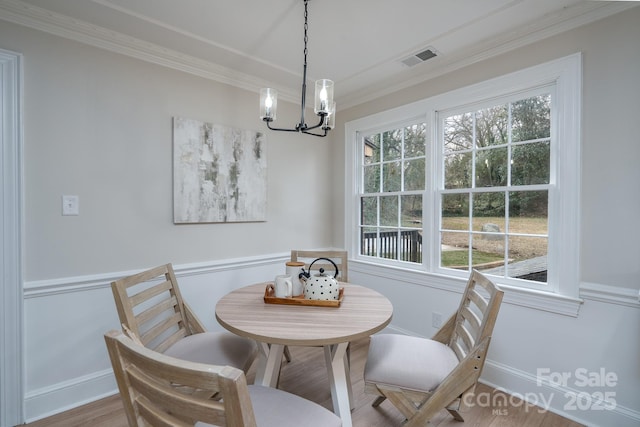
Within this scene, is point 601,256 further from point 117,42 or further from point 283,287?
point 117,42

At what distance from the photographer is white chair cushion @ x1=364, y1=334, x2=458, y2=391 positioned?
4.76ft

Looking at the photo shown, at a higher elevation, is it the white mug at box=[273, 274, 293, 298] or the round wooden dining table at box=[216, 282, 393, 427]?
the white mug at box=[273, 274, 293, 298]

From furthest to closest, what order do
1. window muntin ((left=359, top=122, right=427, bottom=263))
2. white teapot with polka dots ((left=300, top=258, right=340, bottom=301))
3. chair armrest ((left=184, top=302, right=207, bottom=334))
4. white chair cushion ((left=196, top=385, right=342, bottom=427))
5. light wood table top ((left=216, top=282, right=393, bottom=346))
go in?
window muntin ((left=359, top=122, right=427, bottom=263)) < chair armrest ((left=184, top=302, right=207, bottom=334)) < white teapot with polka dots ((left=300, top=258, right=340, bottom=301)) < light wood table top ((left=216, top=282, right=393, bottom=346)) < white chair cushion ((left=196, top=385, right=342, bottom=427))

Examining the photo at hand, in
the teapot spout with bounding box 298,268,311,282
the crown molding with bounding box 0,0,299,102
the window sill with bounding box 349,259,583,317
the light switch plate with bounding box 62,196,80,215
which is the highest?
the crown molding with bounding box 0,0,299,102

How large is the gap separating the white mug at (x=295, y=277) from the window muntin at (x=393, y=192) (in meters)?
1.40

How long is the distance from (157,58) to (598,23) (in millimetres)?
2934

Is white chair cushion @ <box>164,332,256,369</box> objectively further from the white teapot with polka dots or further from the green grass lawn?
the green grass lawn

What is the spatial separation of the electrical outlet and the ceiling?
2.05 m

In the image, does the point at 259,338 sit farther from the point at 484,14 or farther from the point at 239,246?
the point at 484,14

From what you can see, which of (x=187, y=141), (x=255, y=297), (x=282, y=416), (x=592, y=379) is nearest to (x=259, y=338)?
(x=282, y=416)

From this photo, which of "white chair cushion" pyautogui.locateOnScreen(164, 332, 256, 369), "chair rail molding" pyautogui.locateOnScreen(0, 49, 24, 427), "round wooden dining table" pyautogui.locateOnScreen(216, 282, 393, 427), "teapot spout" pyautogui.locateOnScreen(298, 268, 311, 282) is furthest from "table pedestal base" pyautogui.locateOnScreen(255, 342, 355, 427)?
"chair rail molding" pyautogui.locateOnScreen(0, 49, 24, 427)

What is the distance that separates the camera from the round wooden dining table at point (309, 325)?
1.29 m

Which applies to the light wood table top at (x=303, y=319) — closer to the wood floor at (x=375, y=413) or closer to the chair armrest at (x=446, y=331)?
the chair armrest at (x=446, y=331)

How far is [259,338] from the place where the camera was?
128 cm
